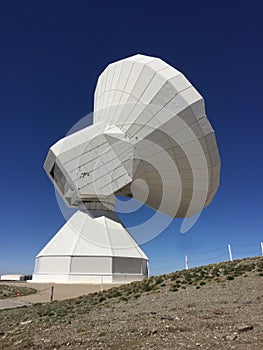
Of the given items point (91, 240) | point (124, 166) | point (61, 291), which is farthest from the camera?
point (91, 240)

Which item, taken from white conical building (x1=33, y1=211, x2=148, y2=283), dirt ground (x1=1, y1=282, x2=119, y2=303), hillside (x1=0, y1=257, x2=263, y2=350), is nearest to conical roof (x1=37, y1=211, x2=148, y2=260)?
white conical building (x1=33, y1=211, x2=148, y2=283)

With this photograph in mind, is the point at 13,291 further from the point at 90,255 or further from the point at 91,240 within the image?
the point at 91,240

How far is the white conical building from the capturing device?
1767 cm

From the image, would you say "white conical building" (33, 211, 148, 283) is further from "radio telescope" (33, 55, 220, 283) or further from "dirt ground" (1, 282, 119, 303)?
"dirt ground" (1, 282, 119, 303)

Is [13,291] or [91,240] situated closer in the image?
[13,291]

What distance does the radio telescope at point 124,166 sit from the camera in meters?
15.8

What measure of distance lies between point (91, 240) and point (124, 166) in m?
4.89

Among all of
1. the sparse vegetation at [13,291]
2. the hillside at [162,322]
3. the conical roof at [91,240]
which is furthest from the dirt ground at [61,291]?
the hillside at [162,322]

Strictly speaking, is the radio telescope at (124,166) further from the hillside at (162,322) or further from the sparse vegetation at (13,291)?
the hillside at (162,322)

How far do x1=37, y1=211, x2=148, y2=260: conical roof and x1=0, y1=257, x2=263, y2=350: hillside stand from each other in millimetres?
7816

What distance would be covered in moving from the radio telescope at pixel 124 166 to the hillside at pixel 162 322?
293 inches

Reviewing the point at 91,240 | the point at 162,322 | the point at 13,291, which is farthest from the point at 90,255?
the point at 162,322

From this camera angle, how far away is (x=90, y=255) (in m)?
17.9

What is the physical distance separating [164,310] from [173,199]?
12.9 m
